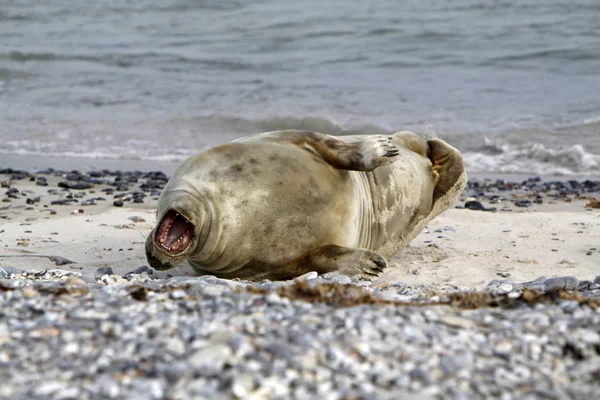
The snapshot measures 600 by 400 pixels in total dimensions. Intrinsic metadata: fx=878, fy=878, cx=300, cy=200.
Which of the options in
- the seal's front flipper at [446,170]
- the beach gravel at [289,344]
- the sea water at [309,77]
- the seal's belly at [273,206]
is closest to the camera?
the beach gravel at [289,344]

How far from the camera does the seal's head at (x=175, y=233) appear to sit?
481cm

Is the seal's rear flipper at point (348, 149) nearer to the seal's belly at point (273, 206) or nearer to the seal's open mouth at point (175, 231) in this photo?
the seal's belly at point (273, 206)

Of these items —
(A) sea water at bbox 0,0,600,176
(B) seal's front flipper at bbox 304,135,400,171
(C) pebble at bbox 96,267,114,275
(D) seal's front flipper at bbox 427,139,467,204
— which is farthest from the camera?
(A) sea water at bbox 0,0,600,176

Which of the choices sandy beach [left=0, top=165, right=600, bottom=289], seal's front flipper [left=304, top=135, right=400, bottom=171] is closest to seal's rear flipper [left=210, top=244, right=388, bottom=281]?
sandy beach [left=0, top=165, right=600, bottom=289]

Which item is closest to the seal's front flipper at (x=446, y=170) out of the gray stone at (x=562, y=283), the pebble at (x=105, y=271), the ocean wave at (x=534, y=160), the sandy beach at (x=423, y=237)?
the sandy beach at (x=423, y=237)

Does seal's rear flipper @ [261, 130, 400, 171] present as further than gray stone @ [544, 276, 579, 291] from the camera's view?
Yes

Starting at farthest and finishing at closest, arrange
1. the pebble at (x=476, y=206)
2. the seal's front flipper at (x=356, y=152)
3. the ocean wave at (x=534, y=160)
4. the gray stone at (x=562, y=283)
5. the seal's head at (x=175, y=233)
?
the ocean wave at (x=534, y=160) < the pebble at (x=476, y=206) < the seal's front flipper at (x=356, y=152) < the seal's head at (x=175, y=233) < the gray stone at (x=562, y=283)

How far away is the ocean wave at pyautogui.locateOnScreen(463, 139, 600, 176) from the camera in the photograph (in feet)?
36.6

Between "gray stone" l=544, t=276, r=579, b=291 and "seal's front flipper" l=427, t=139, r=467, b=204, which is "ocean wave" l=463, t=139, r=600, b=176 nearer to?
"seal's front flipper" l=427, t=139, r=467, b=204

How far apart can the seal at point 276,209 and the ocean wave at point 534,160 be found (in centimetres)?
575

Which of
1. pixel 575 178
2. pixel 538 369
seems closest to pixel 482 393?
pixel 538 369

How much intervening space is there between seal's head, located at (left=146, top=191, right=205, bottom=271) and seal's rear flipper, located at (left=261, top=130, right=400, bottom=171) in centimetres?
99

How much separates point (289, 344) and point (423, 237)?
13.1ft

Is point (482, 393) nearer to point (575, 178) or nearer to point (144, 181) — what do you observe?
point (144, 181)
